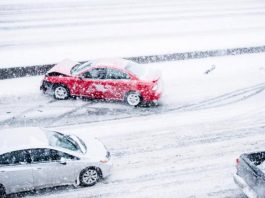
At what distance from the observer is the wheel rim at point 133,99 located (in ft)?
50.6

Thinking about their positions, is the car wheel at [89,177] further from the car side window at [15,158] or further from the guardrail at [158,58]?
the guardrail at [158,58]

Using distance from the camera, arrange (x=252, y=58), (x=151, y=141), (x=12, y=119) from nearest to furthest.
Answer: (x=151, y=141) → (x=12, y=119) → (x=252, y=58)

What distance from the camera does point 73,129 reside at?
13719 millimetres

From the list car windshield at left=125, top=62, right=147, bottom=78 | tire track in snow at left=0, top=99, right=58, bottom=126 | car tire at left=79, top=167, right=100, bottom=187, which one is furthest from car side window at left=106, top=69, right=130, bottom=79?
car tire at left=79, top=167, right=100, bottom=187

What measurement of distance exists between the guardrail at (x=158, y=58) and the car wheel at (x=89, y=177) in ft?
27.6

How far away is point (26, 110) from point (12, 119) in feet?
A: 2.58

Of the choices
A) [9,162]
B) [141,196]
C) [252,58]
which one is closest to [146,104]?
[141,196]

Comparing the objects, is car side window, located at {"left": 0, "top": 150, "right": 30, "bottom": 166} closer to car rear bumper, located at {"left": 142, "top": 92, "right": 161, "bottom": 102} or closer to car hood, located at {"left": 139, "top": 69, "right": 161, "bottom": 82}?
car rear bumper, located at {"left": 142, "top": 92, "right": 161, "bottom": 102}

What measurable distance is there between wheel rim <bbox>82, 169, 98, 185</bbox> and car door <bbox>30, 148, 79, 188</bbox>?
266 mm

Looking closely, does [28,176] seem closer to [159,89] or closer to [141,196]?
[141,196]

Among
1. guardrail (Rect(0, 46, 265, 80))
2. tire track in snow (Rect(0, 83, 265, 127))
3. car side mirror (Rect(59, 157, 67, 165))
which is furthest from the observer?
guardrail (Rect(0, 46, 265, 80))

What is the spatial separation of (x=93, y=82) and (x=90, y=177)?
524cm

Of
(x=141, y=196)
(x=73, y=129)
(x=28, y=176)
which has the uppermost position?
(x=73, y=129)

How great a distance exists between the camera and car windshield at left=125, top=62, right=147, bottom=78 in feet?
51.3
